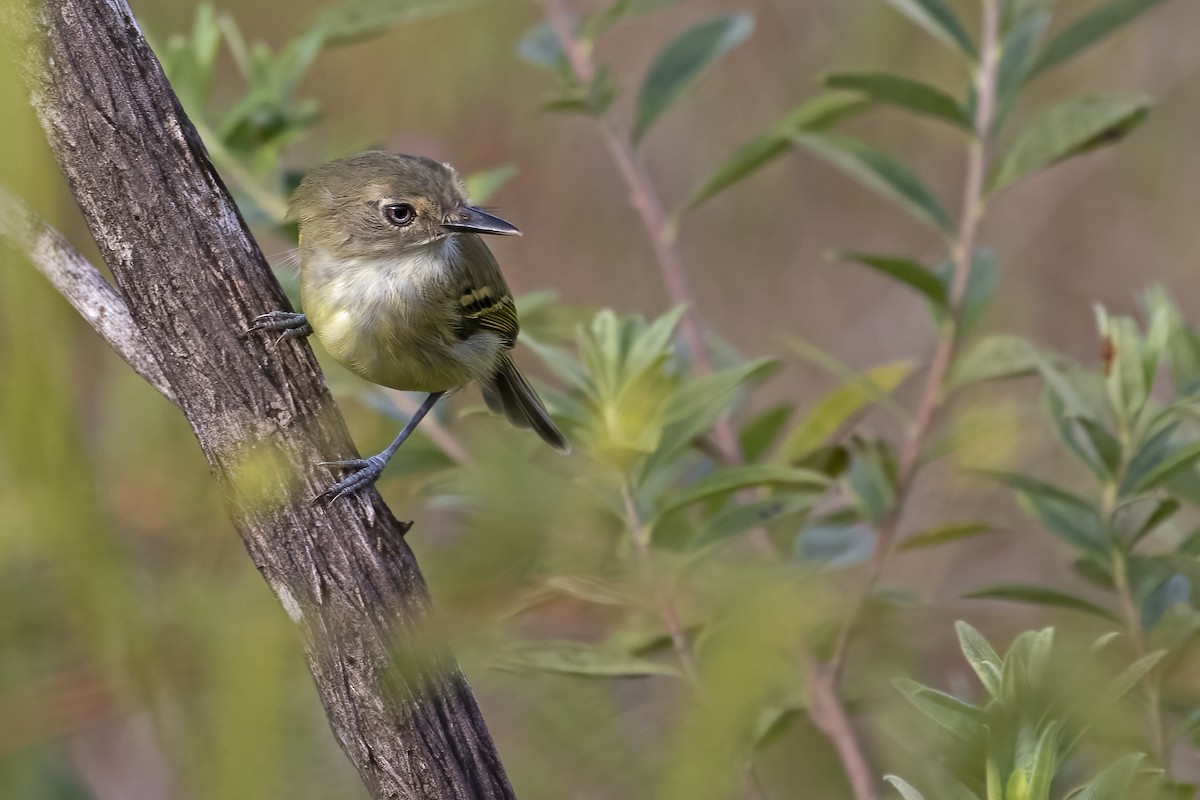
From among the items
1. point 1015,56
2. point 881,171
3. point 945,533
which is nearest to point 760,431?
point 945,533

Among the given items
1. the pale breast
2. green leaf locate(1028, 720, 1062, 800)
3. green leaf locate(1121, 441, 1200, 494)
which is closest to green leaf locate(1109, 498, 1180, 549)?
green leaf locate(1121, 441, 1200, 494)

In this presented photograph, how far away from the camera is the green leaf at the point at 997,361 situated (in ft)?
8.16

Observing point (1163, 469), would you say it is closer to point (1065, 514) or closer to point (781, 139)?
point (1065, 514)

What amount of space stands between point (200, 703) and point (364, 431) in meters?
0.51

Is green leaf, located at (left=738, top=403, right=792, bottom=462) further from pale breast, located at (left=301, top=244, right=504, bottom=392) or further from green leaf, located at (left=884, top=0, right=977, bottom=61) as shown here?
green leaf, located at (left=884, top=0, right=977, bottom=61)

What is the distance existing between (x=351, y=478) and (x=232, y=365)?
0.74ft

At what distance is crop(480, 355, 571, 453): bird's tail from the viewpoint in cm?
318

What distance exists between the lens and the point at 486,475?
27.0 inches

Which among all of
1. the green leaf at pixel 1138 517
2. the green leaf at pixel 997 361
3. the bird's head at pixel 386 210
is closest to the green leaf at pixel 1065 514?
the green leaf at pixel 1138 517

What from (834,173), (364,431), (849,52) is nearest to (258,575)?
(364,431)

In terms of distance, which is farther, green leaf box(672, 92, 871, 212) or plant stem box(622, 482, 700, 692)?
green leaf box(672, 92, 871, 212)

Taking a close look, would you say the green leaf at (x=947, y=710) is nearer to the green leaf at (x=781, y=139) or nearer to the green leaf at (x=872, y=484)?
the green leaf at (x=872, y=484)

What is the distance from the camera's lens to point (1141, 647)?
178 cm

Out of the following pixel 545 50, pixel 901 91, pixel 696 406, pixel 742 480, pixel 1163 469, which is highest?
pixel 545 50
